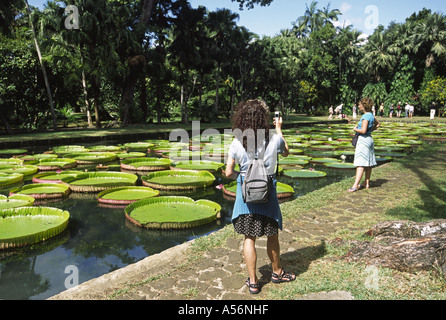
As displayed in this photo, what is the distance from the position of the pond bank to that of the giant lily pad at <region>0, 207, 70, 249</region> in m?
1.54

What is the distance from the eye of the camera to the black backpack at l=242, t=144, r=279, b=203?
2328mm

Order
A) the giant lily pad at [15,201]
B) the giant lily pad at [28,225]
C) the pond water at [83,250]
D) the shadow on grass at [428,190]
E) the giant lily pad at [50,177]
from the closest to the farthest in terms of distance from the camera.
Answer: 1. the pond water at [83,250]
2. the giant lily pad at [28,225]
3. the shadow on grass at [428,190]
4. the giant lily pad at [15,201]
5. the giant lily pad at [50,177]

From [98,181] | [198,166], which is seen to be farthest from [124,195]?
[198,166]

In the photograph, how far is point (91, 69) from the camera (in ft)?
52.2

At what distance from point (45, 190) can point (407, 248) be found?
5551 mm

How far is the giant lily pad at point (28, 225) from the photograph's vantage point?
362 cm

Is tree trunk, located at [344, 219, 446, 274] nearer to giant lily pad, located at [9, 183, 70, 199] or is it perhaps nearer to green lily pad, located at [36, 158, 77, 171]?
giant lily pad, located at [9, 183, 70, 199]

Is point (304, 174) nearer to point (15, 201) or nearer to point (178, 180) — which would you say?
point (178, 180)

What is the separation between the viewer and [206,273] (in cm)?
276

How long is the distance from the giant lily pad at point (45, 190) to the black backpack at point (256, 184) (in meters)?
4.39

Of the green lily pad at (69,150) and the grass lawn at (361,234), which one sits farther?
the green lily pad at (69,150)

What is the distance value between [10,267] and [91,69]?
1446 centimetres

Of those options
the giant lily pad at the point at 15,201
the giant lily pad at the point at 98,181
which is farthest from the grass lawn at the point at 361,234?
the giant lily pad at the point at 98,181

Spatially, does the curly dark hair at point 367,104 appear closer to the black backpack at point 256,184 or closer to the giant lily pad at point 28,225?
the black backpack at point 256,184
